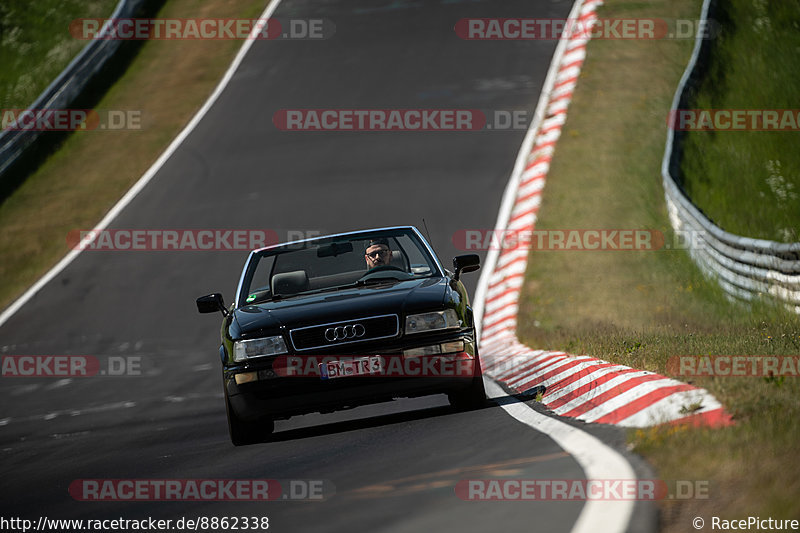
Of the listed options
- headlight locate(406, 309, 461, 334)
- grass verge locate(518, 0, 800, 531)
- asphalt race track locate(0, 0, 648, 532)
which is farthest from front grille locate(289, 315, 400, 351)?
grass verge locate(518, 0, 800, 531)

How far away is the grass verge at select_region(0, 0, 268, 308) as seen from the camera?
1877 centimetres

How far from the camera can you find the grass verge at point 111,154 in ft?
61.6

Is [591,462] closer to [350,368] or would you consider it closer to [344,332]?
[350,368]

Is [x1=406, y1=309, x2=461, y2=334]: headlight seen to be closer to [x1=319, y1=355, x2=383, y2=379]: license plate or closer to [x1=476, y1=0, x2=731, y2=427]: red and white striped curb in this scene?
[x1=319, y1=355, x2=383, y2=379]: license plate

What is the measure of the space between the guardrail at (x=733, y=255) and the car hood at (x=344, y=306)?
15.5ft

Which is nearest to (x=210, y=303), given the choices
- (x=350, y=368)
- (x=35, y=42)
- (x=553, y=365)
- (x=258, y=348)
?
(x=258, y=348)

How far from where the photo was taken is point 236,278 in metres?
15.8

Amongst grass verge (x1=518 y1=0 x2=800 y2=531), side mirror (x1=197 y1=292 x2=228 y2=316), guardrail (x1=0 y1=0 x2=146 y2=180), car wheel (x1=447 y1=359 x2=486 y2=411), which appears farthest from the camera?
guardrail (x1=0 y1=0 x2=146 y2=180)

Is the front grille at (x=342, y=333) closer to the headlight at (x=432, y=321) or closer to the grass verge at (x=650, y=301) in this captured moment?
the headlight at (x=432, y=321)

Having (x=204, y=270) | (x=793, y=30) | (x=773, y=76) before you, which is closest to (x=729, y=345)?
(x=204, y=270)

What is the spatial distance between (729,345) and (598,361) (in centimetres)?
107

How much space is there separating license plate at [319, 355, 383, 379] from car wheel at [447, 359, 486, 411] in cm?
88

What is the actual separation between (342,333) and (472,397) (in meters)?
1.20

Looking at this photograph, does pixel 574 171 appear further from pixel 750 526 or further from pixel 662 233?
pixel 750 526
